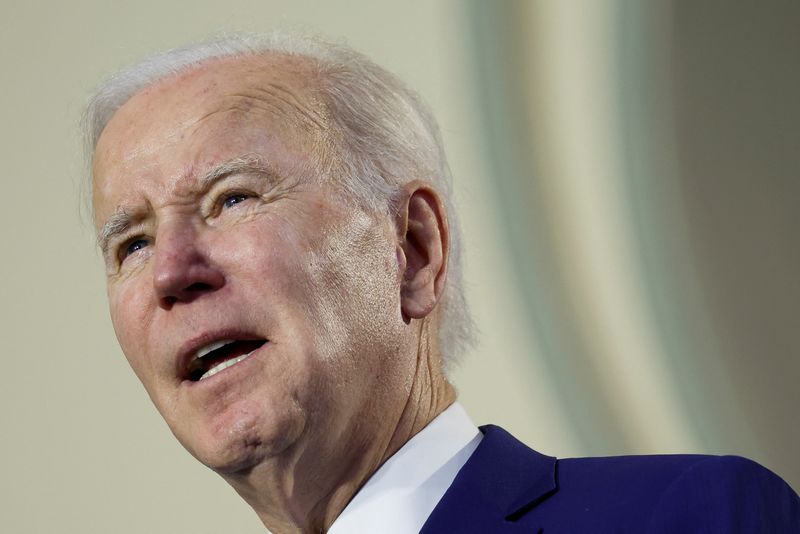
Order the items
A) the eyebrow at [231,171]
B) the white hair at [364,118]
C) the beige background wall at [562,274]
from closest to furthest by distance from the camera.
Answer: the eyebrow at [231,171]
the white hair at [364,118]
the beige background wall at [562,274]

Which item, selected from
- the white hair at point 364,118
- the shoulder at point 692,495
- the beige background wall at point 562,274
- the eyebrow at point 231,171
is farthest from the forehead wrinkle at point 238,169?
the beige background wall at point 562,274

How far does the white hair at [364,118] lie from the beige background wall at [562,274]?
482mm

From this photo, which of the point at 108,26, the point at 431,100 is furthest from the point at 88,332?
the point at 431,100

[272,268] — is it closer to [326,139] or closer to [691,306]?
[326,139]

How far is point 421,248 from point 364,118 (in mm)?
203

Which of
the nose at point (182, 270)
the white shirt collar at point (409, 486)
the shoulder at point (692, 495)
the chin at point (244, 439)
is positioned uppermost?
the nose at point (182, 270)

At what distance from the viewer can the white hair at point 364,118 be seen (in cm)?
175

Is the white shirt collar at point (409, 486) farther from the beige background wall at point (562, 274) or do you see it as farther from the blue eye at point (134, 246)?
the beige background wall at point (562, 274)

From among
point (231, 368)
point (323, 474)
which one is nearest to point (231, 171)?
point (231, 368)

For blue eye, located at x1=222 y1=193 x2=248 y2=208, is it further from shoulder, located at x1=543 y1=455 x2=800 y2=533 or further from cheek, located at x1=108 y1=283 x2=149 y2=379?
shoulder, located at x1=543 y1=455 x2=800 y2=533

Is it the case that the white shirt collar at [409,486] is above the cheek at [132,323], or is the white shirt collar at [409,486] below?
below

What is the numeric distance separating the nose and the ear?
0.28m

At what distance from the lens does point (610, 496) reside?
1.58 meters

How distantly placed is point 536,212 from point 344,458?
3.03ft
